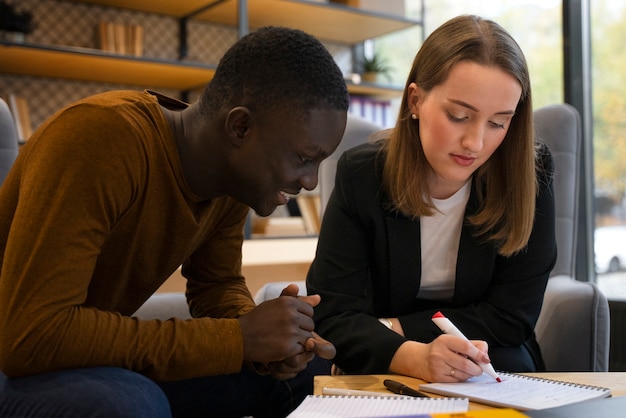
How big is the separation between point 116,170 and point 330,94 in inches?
11.7

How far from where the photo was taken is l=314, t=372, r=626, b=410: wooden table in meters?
1.06

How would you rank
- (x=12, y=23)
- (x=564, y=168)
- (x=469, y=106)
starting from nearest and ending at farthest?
(x=469, y=106) < (x=564, y=168) < (x=12, y=23)

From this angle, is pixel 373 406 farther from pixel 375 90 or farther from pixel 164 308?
pixel 375 90

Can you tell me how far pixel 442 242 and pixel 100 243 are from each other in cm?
74

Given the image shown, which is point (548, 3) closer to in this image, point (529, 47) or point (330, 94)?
point (529, 47)

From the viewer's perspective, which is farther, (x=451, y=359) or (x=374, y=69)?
(x=374, y=69)

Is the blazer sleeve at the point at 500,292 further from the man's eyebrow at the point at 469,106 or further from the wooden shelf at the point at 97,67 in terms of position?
the wooden shelf at the point at 97,67

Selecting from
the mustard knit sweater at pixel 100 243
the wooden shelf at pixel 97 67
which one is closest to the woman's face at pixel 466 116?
the mustard knit sweater at pixel 100 243

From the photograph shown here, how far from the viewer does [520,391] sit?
988mm

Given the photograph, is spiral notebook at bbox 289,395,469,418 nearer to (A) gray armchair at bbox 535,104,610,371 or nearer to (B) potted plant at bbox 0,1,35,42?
(A) gray armchair at bbox 535,104,610,371

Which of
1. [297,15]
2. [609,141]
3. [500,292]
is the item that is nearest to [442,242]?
[500,292]

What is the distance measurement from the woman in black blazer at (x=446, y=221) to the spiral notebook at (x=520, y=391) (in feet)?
0.75

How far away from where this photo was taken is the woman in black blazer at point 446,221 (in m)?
1.29

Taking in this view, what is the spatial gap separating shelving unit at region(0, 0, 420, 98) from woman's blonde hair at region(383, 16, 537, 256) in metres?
1.77
